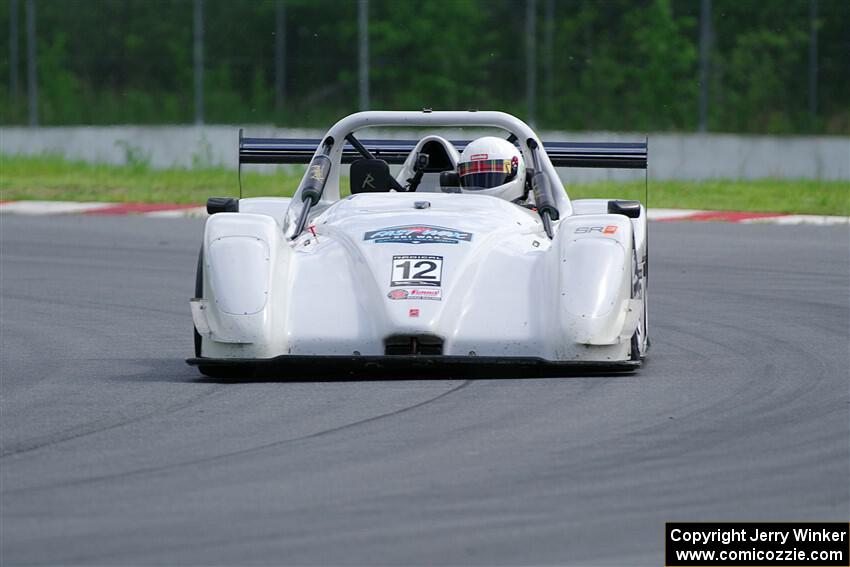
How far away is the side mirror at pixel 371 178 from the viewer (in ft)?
32.5

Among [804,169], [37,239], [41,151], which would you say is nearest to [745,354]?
[37,239]

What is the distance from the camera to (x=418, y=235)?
823 cm

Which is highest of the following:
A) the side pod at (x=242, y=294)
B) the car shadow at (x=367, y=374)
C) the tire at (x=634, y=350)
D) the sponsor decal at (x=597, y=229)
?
the sponsor decal at (x=597, y=229)

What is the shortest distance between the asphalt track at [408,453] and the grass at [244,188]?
9184 millimetres

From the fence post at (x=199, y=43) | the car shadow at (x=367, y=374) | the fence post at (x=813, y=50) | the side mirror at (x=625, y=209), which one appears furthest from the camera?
the fence post at (x=199, y=43)

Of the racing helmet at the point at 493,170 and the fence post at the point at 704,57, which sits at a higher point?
the fence post at the point at 704,57

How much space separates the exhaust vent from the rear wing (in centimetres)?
293

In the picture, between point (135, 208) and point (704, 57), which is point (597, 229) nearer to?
point (135, 208)

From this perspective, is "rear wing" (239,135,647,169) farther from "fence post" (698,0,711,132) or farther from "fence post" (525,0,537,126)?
"fence post" (525,0,537,126)

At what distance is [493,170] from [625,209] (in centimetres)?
92

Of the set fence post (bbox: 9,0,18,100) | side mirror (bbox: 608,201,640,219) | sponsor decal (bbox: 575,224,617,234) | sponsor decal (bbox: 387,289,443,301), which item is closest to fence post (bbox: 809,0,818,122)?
fence post (bbox: 9,0,18,100)

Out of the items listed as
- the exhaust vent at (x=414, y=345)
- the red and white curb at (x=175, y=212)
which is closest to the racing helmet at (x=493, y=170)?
the exhaust vent at (x=414, y=345)

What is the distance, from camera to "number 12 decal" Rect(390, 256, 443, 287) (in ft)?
26.0

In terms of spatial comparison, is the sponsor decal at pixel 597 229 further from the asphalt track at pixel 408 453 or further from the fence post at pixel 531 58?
the fence post at pixel 531 58
